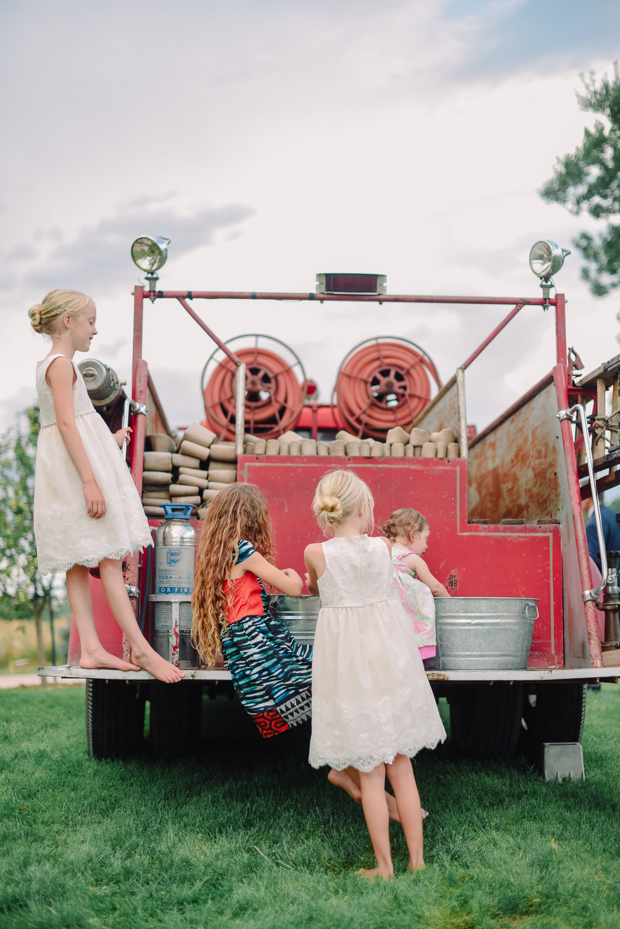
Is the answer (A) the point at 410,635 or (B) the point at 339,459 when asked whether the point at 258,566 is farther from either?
(B) the point at 339,459

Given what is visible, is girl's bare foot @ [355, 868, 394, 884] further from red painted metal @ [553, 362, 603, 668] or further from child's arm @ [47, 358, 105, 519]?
child's arm @ [47, 358, 105, 519]

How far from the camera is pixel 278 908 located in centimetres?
242

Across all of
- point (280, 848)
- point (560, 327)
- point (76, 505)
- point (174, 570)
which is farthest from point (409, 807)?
point (560, 327)

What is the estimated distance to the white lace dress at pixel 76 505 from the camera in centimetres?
331

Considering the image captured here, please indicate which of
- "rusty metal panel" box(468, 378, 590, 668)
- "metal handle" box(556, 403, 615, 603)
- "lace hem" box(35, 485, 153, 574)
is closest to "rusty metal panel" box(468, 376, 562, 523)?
"rusty metal panel" box(468, 378, 590, 668)

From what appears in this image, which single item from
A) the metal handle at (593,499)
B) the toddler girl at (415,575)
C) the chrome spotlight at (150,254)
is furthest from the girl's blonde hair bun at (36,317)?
the metal handle at (593,499)

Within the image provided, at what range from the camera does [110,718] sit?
4383 mm

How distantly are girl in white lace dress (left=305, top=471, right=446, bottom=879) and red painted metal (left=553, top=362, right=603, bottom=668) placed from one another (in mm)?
988

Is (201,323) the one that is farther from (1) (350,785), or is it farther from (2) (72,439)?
(1) (350,785)

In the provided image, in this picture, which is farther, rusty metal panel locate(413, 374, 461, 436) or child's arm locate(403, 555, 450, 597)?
rusty metal panel locate(413, 374, 461, 436)

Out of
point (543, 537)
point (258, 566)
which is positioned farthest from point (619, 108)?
point (258, 566)

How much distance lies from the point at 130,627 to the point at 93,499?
1.81 ft

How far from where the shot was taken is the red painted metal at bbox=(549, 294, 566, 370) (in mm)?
4277

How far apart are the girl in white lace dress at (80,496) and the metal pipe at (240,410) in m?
1.01
